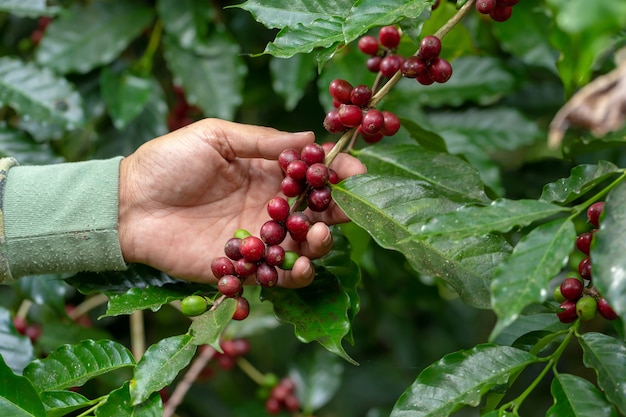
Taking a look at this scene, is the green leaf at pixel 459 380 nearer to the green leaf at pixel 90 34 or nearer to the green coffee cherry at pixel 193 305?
the green coffee cherry at pixel 193 305

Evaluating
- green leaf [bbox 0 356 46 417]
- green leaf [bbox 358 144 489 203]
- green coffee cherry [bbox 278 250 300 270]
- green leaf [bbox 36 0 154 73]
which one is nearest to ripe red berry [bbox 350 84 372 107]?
green leaf [bbox 358 144 489 203]

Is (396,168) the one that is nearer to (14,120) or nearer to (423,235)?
(423,235)

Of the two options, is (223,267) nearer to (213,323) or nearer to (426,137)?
(213,323)

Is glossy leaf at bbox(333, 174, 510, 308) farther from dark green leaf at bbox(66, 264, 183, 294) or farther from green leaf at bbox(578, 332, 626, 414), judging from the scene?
dark green leaf at bbox(66, 264, 183, 294)

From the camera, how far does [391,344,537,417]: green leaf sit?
74cm

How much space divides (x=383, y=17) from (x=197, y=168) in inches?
14.9

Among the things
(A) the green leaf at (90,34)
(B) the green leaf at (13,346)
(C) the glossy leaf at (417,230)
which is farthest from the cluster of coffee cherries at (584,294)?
(A) the green leaf at (90,34)

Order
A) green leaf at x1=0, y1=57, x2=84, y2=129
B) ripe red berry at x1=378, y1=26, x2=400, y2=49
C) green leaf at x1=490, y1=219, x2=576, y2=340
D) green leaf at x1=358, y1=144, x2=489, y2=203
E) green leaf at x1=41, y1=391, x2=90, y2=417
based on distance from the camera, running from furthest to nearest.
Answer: green leaf at x1=0, y1=57, x2=84, y2=129 < ripe red berry at x1=378, y1=26, x2=400, y2=49 < green leaf at x1=358, y1=144, x2=489, y2=203 < green leaf at x1=41, y1=391, x2=90, y2=417 < green leaf at x1=490, y1=219, x2=576, y2=340

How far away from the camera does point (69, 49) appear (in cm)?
156

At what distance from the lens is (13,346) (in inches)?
43.3

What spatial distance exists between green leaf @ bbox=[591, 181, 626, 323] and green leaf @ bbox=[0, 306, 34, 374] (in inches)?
34.5

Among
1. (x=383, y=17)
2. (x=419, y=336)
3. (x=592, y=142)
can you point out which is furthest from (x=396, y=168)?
(x=419, y=336)

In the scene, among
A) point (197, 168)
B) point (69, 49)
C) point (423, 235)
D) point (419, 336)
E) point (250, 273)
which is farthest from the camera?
point (419, 336)

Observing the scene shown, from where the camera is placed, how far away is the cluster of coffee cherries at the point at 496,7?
85cm
